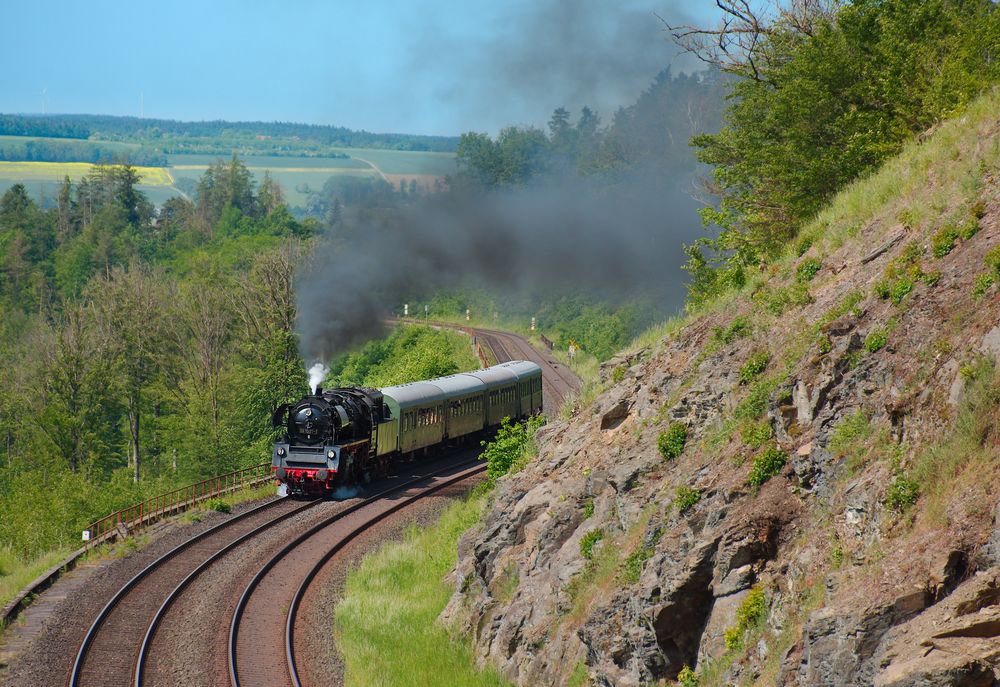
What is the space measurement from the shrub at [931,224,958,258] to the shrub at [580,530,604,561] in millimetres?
6740

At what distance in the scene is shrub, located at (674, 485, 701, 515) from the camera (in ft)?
47.5

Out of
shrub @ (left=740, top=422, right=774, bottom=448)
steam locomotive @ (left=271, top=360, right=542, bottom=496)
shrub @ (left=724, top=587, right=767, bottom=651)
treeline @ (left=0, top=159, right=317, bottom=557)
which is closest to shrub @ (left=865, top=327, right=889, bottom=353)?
shrub @ (left=740, top=422, right=774, bottom=448)

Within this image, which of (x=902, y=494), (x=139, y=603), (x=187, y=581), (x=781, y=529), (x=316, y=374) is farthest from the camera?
(x=316, y=374)

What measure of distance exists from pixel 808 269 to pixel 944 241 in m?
4.26

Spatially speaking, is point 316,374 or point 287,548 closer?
point 287,548

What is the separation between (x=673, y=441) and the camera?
1691cm

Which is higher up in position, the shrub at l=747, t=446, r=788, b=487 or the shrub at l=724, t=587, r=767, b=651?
the shrub at l=747, t=446, r=788, b=487

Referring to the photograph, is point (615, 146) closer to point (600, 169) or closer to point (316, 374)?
point (600, 169)

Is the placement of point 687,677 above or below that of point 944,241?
below

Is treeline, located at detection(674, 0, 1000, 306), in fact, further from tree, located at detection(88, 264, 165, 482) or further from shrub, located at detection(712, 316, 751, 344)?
tree, located at detection(88, 264, 165, 482)

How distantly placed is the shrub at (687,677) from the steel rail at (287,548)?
867 centimetres

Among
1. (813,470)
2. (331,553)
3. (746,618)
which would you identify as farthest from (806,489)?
(331,553)

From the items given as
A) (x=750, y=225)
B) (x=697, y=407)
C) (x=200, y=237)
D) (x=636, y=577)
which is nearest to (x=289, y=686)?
(x=636, y=577)

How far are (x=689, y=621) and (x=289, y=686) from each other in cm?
830
